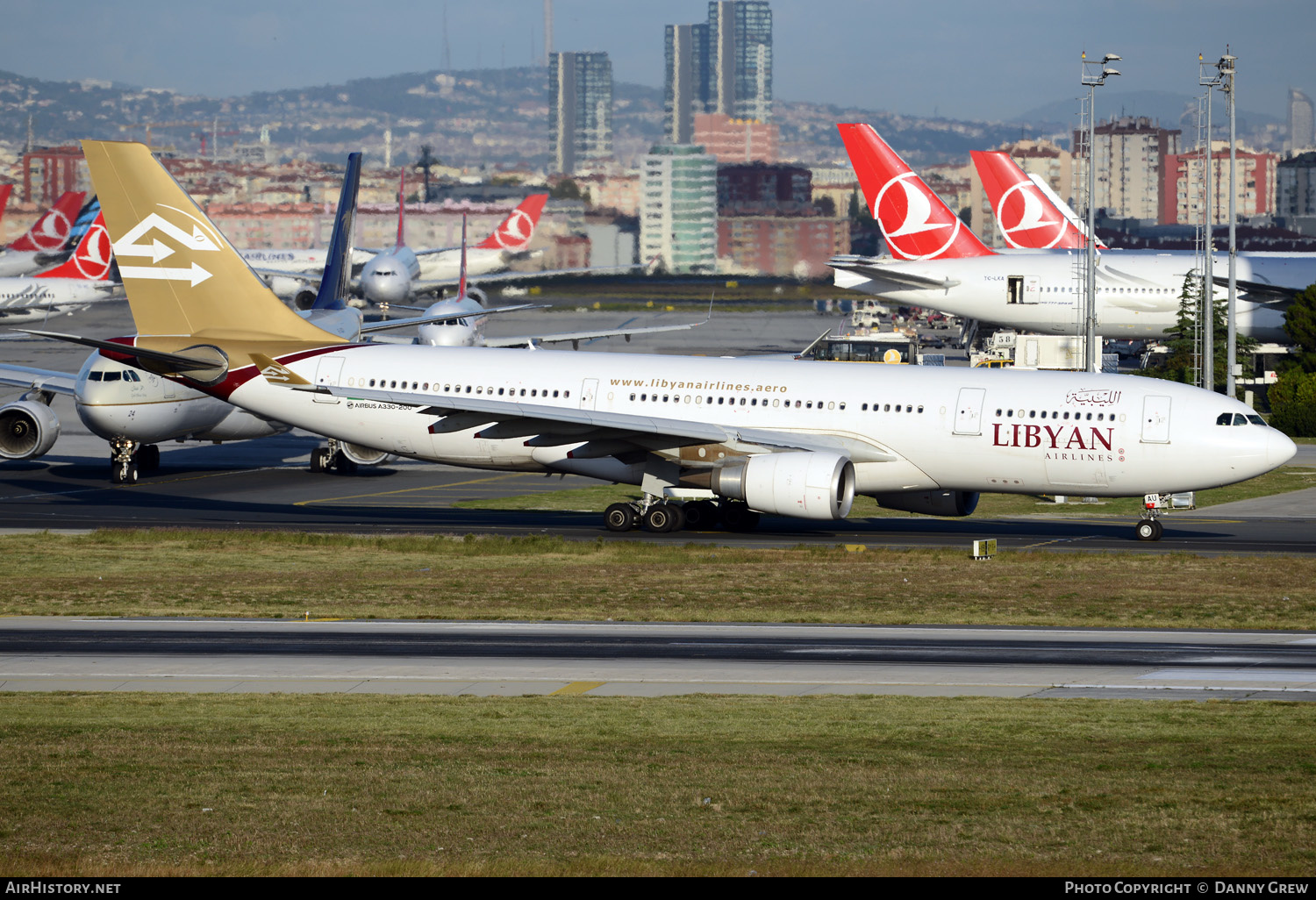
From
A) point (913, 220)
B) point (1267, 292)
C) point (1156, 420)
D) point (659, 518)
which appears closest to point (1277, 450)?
point (1156, 420)

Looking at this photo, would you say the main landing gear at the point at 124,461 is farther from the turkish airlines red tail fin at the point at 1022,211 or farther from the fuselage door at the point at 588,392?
the turkish airlines red tail fin at the point at 1022,211

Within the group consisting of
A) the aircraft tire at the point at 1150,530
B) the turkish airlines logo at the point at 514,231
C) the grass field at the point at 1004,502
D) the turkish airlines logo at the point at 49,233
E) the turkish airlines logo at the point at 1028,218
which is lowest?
the grass field at the point at 1004,502

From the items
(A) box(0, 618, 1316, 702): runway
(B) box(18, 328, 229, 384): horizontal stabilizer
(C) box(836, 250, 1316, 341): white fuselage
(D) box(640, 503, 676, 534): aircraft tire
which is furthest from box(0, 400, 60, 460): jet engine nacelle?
(C) box(836, 250, 1316, 341): white fuselage

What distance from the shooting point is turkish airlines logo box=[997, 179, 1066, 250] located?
94875mm

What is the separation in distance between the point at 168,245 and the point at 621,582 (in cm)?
1785

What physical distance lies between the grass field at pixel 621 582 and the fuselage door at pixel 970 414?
122 inches

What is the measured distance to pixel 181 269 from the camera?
4088 cm

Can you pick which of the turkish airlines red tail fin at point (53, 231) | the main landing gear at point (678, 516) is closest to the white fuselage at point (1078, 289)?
the main landing gear at point (678, 516)

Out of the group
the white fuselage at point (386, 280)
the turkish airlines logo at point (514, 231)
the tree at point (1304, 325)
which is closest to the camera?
the tree at point (1304, 325)

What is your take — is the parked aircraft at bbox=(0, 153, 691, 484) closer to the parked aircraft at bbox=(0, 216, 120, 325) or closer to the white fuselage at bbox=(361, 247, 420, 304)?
the parked aircraft at bbox=(0, 216, 120, 325)

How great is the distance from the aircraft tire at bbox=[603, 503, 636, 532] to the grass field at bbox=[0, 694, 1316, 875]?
18576 millimetres

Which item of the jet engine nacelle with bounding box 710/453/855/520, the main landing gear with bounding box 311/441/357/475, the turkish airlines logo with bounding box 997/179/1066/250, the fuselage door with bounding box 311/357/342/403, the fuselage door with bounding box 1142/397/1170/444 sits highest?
the turkish airlines logo with bounding box 997/179/1066/250

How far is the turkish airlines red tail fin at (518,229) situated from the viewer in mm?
178250

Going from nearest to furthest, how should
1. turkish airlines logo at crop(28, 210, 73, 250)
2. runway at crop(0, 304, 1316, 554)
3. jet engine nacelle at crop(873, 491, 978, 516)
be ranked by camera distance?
jet engine nacelle at crop(873, 491, 978, 516), runway at crop(0, 304, 1316, 554), turkish airlines logo at crop(28, 210, 73, 250)
